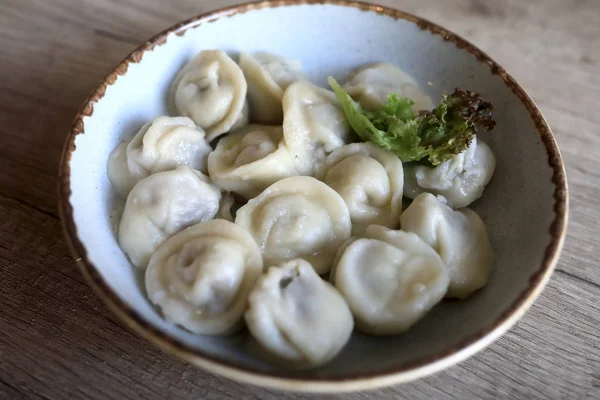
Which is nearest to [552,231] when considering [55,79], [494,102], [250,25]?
[494,102]

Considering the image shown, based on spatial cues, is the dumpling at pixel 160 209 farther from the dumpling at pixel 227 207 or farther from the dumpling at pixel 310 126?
the dumpling at pixel 310 126

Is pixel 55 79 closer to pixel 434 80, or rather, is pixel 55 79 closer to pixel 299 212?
pixel 299 212

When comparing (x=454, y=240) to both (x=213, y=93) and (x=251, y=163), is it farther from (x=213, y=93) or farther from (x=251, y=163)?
(x=213, y=93)

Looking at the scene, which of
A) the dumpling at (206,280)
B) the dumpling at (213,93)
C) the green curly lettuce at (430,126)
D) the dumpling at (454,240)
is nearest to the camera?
the dumpling at (206,280)

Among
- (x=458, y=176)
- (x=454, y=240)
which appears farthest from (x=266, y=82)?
(x=454, y=240)

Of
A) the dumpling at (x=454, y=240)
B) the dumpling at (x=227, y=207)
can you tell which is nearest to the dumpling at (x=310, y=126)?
the dumpling at (x=227, y=207)

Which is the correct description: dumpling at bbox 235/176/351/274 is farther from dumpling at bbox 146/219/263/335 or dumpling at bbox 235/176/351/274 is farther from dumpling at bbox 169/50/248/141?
dumpling at bbox 169/50/248/141
